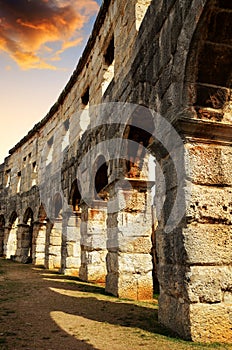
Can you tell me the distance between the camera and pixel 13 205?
1859cm

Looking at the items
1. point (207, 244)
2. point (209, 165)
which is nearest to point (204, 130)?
point (209, 165)

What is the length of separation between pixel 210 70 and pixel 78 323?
11.5 ft

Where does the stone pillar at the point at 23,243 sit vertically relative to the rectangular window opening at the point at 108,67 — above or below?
below

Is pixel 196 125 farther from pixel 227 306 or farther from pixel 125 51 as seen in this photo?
pixel 125 51

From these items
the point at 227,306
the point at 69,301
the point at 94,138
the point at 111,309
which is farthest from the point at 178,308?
the point at 94,138

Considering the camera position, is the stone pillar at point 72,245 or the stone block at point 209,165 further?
the stone pillar at point 72,245

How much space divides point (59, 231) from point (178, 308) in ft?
31.9

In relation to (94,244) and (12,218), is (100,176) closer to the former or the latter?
(94,244)

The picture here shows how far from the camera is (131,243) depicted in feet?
20.5

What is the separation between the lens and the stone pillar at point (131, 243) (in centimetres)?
606

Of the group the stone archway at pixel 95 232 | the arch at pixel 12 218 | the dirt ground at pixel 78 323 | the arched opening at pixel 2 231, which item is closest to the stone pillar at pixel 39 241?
the arch at pixel 12 218

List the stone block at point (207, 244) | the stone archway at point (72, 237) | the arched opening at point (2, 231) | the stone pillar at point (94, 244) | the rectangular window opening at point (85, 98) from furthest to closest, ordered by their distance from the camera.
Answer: the arched opening at point (2, 231) < the rectangular window opening at point (85, 98) < the stone archway at point (72, 237) < the stone pillar at point (94, 244) < the stone block at point (207, 244)

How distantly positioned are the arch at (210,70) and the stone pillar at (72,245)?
7706 millimetres

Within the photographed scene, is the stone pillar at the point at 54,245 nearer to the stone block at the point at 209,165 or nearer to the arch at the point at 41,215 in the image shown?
the arch at the point at 41,215
